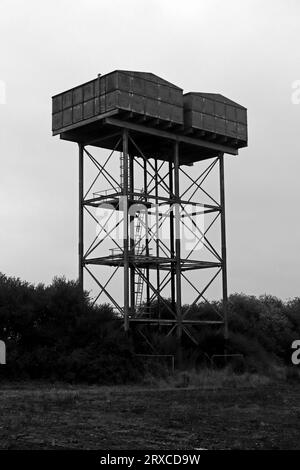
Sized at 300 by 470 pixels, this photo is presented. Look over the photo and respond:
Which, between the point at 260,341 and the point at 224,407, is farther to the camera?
the point at 260,341

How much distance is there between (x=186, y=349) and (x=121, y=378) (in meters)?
6.88

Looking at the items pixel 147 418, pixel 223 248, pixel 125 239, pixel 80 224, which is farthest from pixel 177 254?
pixel 147 418

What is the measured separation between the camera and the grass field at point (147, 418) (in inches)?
674

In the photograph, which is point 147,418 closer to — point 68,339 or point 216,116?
point 68,339

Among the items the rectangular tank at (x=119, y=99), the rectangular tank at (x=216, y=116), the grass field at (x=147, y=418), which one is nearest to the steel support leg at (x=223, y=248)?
the rectangular tank at (x=216, y=116)

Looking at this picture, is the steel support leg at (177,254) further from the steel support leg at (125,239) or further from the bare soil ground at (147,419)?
the bare soil ground at (147,419)

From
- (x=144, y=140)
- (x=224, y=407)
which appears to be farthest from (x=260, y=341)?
(x=224, y=407)

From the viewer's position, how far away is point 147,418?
877 inches

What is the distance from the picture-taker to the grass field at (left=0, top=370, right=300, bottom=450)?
17125 millimetres

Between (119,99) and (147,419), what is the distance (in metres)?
22.7

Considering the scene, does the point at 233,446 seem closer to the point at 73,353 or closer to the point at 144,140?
the point at 73,353

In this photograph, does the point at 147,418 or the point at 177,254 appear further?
the point at 177,254

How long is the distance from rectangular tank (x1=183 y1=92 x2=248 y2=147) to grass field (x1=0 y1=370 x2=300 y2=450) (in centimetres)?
1706
